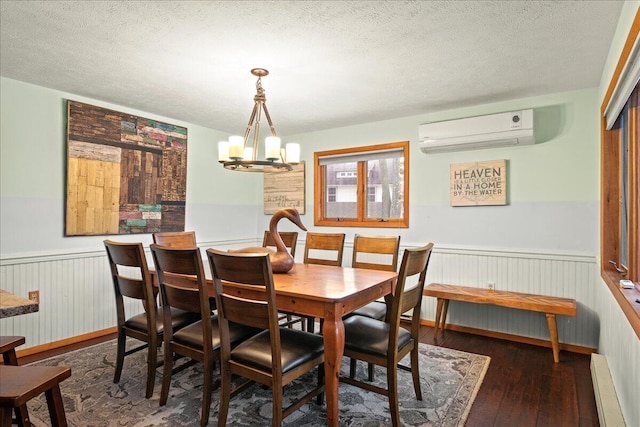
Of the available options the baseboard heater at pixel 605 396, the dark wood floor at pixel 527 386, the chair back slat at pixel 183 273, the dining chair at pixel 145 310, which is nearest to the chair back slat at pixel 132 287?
the dining chair at pixel 145 310

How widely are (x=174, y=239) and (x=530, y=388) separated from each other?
2.92 metres

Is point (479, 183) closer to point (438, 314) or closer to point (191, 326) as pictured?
point (438, 314)

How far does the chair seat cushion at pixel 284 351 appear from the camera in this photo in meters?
1.76

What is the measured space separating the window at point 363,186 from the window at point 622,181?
1747mm

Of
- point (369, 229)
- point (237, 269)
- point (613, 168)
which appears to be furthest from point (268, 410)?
point (613, 168)

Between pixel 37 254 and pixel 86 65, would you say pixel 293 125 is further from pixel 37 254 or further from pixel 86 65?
pixel 37 254

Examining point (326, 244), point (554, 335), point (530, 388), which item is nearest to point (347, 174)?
point (326, 244)

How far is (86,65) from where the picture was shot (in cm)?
264

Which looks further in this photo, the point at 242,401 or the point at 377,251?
the point at 377,251

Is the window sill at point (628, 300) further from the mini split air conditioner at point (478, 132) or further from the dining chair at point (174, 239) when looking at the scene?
the dining chair at point (174, 239)

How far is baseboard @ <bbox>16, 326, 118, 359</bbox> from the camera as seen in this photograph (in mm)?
2956

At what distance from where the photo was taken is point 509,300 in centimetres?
309

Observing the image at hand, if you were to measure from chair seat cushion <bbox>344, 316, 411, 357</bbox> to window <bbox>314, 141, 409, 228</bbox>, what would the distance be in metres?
1.98

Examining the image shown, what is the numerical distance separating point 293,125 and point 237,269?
2968 mm
